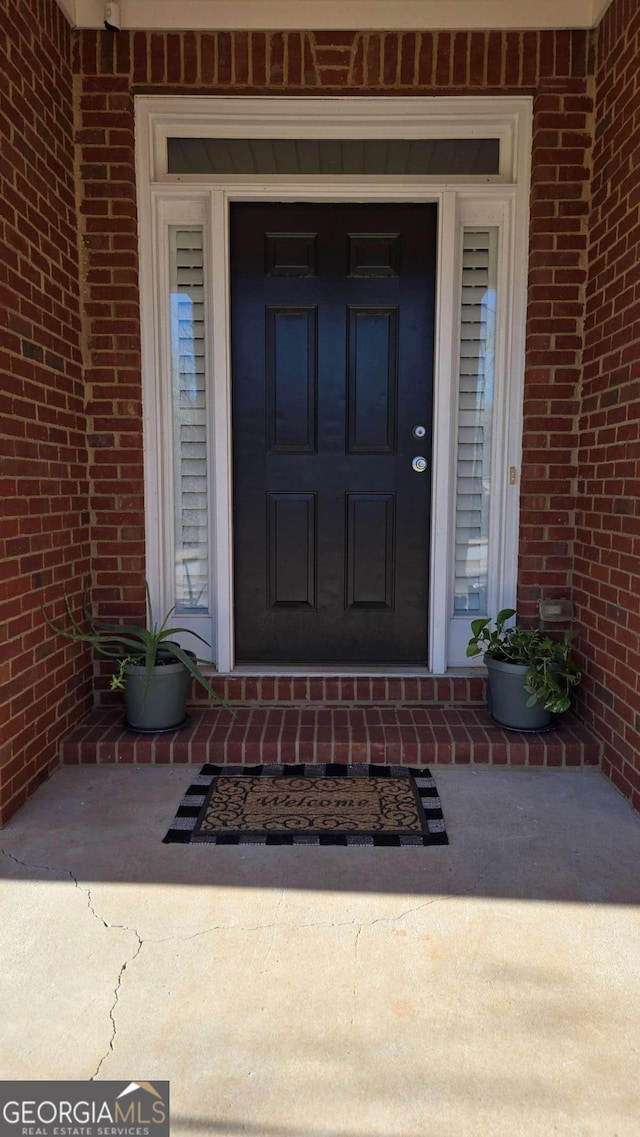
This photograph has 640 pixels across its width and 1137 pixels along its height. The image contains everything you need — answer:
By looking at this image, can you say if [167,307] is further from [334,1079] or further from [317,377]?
[334,1079]

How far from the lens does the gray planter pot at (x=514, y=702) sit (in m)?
2.88

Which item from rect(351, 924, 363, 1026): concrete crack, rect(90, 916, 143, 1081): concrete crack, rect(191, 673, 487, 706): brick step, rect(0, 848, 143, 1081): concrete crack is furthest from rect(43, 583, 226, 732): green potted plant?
rect(351, 924, 363, 1026): concrete crack

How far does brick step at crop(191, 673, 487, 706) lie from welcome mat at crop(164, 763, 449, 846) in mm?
413

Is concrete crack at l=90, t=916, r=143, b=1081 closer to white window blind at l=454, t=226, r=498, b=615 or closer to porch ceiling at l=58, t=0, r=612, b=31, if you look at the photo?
white window blind at l=454, t=226, r=498, b=615

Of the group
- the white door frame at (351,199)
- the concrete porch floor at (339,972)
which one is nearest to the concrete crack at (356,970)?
the concrete porch floor at (339,972)

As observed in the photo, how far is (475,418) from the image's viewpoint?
324 cm

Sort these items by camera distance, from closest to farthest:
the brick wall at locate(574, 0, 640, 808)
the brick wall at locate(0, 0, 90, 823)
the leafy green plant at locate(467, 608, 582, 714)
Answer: the brick wall at locate(0, 0, 90, 823) → the brick wall at locate(574, 0, 640, 808) → the leafy green plant at locate(467, 608, 582, 714)

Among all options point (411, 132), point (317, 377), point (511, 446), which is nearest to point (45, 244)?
point (317, 377)

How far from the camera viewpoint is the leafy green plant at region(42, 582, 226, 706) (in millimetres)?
2846

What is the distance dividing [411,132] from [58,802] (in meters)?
2.98

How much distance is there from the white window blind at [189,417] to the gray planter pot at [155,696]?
1.59 ft

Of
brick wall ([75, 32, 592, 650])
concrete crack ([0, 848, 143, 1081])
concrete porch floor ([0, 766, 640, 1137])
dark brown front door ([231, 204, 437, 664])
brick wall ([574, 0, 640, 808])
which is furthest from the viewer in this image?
dark brown front door ([231, 204, 437, 664])

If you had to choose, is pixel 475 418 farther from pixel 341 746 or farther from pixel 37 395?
pixel 37 395

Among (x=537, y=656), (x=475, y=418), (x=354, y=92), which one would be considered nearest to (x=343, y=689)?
(x=537, y=656)
